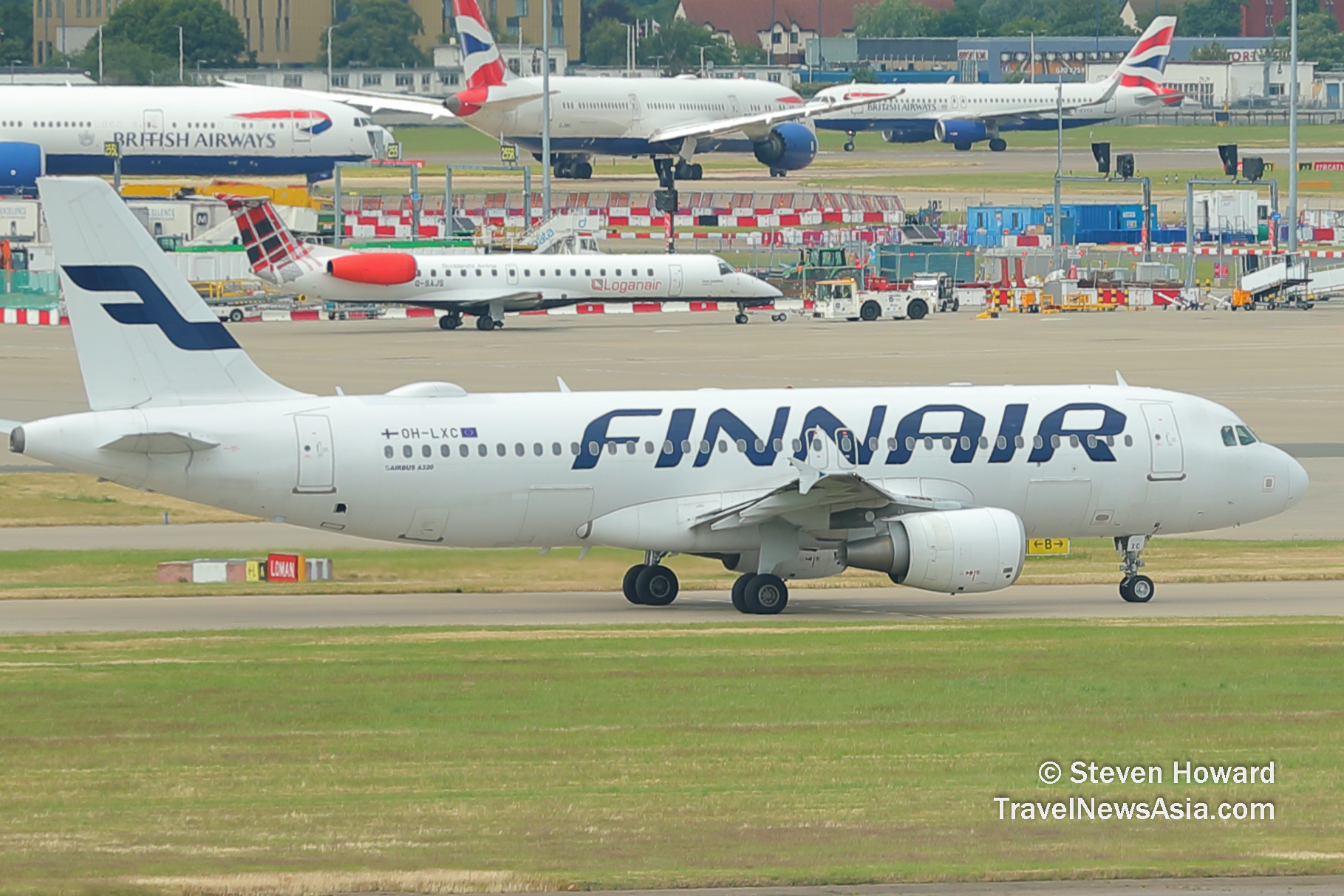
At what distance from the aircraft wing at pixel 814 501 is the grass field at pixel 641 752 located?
8.90 feet

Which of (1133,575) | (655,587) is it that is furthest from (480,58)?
(1133,575)

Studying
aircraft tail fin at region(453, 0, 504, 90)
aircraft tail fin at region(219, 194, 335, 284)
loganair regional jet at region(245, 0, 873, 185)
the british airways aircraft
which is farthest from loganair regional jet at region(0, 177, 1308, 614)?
loganair regional jet at region(245, 0, 873, 185)

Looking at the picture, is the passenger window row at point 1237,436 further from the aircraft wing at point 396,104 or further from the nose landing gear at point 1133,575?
the aircraft wing at point 396,104

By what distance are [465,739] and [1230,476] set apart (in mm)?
17954

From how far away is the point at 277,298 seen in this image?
310ft

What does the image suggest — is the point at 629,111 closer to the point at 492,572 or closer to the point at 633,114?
the point at 633,114

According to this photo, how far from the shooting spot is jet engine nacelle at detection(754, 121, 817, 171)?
14112 cm

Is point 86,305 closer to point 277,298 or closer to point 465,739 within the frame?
point 465,739

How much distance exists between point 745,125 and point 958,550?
108980 mm

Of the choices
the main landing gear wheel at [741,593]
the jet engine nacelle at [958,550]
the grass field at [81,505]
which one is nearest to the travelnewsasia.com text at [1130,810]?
the jet engine nacelle at [958,550]

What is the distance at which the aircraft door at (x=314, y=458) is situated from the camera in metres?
31.0

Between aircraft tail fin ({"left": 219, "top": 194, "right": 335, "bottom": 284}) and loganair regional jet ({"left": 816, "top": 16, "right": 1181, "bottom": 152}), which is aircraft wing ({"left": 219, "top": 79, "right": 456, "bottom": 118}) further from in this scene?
aircraft tail fin ({"left": 219, "top": 194, "right": 335, "bottom": 284})

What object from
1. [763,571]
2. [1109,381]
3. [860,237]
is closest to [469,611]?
[763,571]

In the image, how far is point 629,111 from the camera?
13788cm
